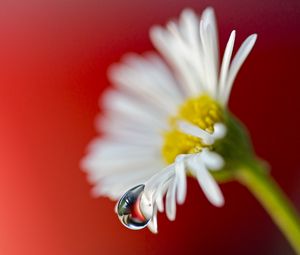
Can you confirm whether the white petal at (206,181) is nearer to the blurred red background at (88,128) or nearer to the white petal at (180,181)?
the white petal at (180,181)

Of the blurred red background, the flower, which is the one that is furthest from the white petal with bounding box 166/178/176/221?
the blurred red background

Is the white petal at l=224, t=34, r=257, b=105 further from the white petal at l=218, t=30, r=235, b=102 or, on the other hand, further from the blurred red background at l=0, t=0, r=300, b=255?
the blurred red background at l=0, t=0, r=300, b=255

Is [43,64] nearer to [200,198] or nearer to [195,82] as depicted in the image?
[200,198]

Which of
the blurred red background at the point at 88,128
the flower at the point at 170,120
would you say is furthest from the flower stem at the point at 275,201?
the blurred red background at the point at 88,128

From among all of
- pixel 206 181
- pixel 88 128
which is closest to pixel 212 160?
pixel 206 181

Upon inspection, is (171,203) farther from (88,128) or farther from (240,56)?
(88,128)
